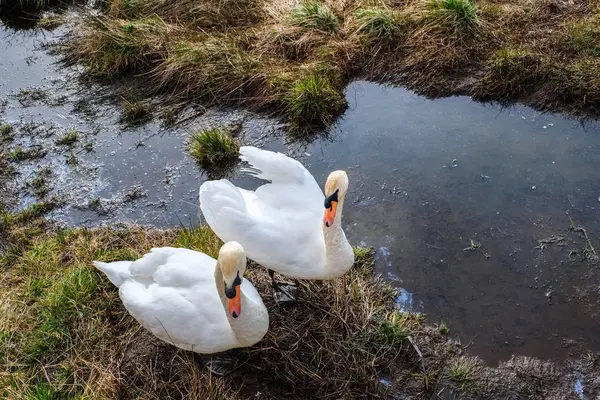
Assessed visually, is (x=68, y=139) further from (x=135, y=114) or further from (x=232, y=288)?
(x=232, y=288)

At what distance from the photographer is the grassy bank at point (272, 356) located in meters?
3.91

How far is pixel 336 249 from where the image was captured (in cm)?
380

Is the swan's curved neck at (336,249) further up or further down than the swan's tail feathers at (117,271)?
further up

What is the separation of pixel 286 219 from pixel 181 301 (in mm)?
973

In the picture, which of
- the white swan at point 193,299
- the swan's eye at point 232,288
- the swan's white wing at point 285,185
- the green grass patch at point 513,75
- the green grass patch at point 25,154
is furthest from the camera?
the green grass patch at point 25,154

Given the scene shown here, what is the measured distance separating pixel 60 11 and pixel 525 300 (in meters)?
8.85

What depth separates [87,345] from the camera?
4.23 m

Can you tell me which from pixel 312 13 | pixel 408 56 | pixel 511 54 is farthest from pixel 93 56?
pixel 511 54

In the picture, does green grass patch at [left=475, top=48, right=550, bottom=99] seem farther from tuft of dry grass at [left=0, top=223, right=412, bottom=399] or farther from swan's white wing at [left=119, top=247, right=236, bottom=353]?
swan's white wing at [left=119, top=247, right=236, bottom=353]

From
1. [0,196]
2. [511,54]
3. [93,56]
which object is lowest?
[0,196]

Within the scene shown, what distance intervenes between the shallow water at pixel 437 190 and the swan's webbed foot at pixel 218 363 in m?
1.48

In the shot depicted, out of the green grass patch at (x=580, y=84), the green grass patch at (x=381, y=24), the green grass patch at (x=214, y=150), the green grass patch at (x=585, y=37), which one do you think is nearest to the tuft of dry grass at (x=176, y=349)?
the green grass patch at (x=214, y=150)

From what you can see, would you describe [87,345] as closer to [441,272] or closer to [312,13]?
[441,272]

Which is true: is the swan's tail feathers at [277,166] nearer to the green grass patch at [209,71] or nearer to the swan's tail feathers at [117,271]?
the swan's tail feathers at [117,271]
